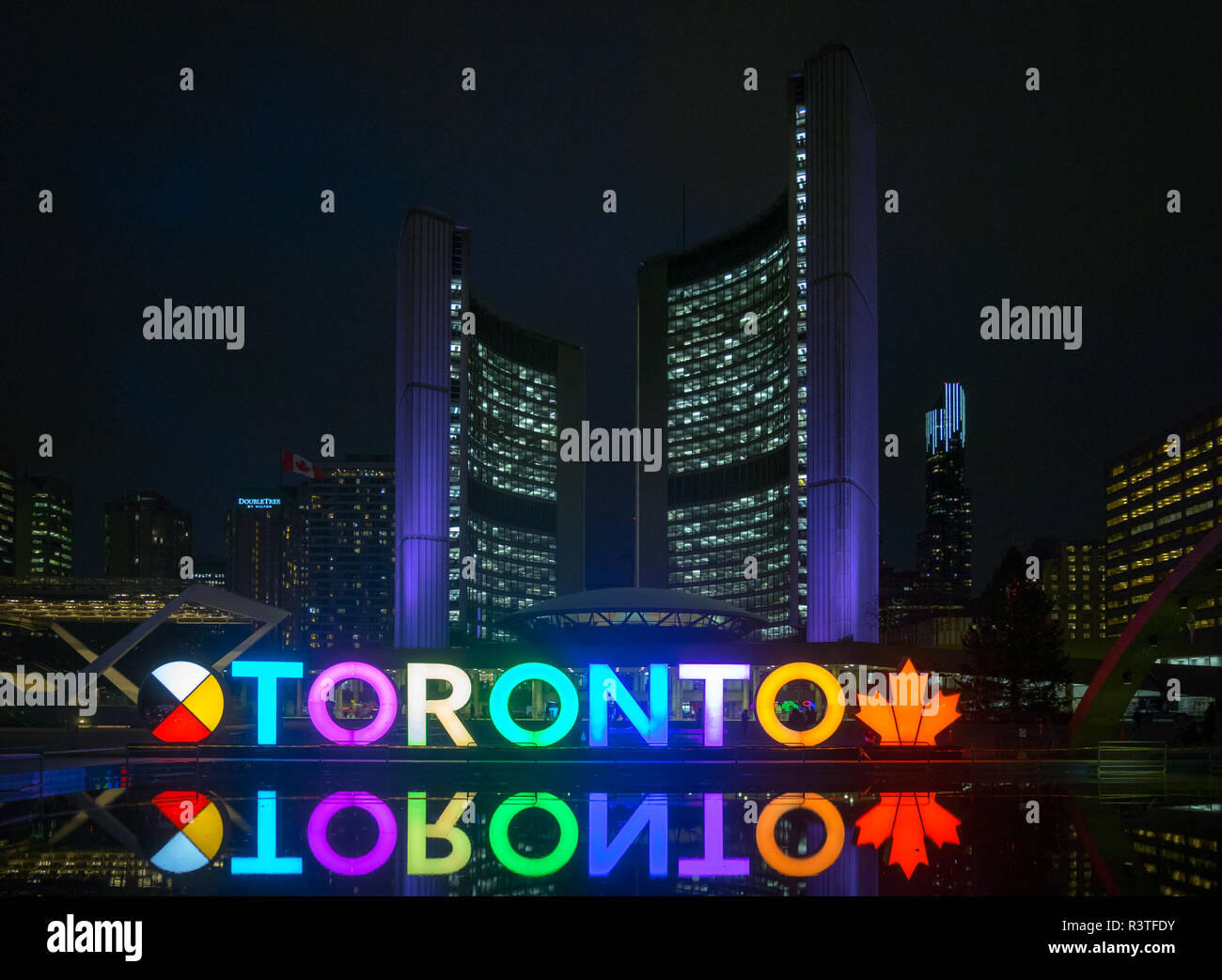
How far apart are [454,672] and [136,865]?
1474 cm

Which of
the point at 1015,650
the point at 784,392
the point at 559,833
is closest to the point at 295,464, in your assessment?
the point at 784,392

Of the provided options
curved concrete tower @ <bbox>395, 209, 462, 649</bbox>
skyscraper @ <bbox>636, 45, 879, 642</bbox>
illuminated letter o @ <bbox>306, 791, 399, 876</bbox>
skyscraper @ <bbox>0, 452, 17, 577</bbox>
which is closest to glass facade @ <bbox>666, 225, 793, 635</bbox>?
skyscraper @ <bbox>636, 45, 879, 642</bbox>

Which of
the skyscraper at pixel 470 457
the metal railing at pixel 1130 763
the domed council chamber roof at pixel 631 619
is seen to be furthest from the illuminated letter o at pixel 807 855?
the skyscraper at pixel 470 457

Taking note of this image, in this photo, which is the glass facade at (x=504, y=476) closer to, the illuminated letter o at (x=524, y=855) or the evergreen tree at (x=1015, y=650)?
the evergreen tree at (x=1015, y=650)

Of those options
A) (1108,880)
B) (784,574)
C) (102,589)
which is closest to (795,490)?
(784,574)

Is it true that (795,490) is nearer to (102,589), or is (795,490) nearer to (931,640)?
(931,640)

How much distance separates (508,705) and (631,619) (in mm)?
50552

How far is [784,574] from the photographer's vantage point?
14625 cm

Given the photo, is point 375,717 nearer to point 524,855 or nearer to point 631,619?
point 524,855

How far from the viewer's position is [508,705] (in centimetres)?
2836

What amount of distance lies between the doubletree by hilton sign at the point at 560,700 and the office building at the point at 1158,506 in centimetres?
11603

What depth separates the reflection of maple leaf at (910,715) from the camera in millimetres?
29875
